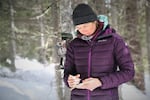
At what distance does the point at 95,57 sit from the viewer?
4.68 ft

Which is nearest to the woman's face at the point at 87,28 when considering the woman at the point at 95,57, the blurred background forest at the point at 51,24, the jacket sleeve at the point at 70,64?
the woman at the point at 95,57

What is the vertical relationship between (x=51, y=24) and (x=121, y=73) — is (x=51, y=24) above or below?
above

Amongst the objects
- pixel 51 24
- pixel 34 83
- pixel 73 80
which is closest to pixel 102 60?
pixel 73 80

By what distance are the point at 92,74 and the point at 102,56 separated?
0.08 m

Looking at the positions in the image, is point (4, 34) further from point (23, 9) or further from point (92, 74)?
point (92, 74)

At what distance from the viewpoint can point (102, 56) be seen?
1422 mm

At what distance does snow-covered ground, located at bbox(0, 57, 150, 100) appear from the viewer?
2883 mm

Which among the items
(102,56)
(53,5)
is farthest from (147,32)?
(102,56)

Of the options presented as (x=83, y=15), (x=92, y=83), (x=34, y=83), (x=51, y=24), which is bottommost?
(x=34, y=83)

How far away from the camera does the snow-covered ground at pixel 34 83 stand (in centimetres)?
288

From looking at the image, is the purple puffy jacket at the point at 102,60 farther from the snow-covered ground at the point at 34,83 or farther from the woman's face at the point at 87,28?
the snow-covered ground at the point at 34,83

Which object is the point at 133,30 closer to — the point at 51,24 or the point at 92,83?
the point at 51,24

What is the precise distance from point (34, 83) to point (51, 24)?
1.66 ft

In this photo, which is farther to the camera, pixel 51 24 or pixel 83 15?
pixel 51 24
